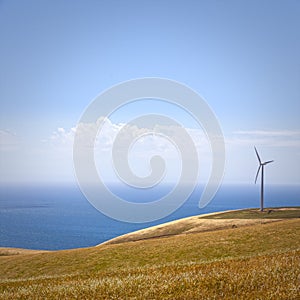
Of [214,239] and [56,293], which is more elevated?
[56,293]

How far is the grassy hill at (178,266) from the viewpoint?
11.8 m

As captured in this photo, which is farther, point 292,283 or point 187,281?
point 187,281

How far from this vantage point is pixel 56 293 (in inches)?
498

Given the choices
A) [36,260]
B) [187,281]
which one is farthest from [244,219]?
[187,281]

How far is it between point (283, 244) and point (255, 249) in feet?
8.76

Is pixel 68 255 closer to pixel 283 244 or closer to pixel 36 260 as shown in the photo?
pixel 36 260

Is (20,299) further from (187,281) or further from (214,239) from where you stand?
(214,239)

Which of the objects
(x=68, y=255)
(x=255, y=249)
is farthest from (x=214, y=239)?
(x=68, y=255)

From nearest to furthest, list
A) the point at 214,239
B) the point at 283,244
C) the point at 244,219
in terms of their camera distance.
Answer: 1. the point at 283,244
2. the point at 214,239
3. the point at 244,219

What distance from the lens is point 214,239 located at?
42.5 metres

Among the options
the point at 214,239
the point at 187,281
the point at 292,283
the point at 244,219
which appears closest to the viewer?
the point at 292,283

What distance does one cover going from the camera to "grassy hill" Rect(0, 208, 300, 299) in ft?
38.5

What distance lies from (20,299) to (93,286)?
251cm

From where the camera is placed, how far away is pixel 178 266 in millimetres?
18719
